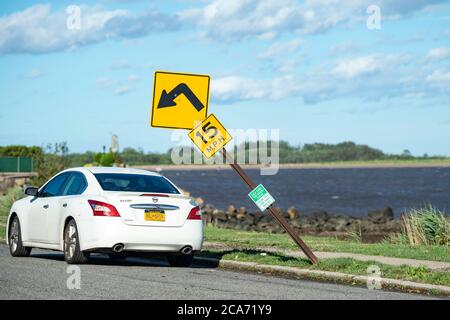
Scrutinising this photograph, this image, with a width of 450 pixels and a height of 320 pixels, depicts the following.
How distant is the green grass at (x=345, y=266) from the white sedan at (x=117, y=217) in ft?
4.03

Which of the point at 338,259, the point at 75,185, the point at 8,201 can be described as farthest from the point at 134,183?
the point at 8,201

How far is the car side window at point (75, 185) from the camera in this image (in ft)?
48.0

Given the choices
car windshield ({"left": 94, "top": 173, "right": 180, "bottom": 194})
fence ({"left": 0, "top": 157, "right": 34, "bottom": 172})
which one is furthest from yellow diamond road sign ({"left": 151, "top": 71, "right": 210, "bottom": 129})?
fence ({"left": 0, "top": 157, "right": 34, "bottom": 172})

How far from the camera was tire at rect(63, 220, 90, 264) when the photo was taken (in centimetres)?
1396

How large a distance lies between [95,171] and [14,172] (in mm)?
35495

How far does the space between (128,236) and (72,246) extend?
1.15 metres

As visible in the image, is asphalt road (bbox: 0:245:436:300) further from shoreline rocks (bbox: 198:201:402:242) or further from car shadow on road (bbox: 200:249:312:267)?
shoreline rocks (bbox: 198:201:402:242)

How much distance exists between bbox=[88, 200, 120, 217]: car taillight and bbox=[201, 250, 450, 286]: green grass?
8.58 feet

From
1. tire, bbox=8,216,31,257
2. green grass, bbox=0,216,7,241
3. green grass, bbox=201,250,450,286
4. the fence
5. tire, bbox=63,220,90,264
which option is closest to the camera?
green grass, bbox=201,250,450,286

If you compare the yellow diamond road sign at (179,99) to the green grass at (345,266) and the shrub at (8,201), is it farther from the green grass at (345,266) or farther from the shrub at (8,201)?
the shrub at (8,201)

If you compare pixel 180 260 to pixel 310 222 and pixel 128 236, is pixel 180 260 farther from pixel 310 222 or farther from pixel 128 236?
pixel 310 222

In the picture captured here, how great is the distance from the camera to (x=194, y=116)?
14445 millimetres

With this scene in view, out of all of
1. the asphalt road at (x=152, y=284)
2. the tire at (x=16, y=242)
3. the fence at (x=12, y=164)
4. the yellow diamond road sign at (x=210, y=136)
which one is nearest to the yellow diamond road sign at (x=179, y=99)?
the yellow diamond road sign at (x=210, y=136)

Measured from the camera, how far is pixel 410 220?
67.4 ft
